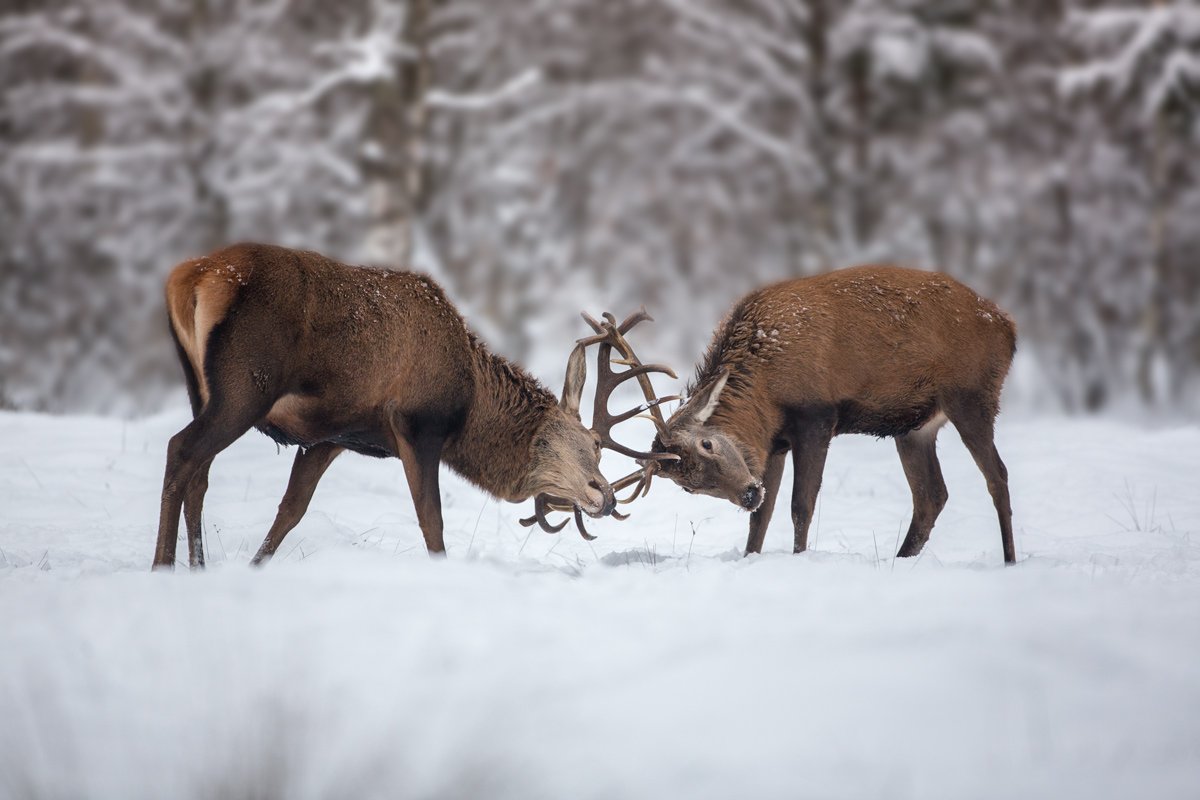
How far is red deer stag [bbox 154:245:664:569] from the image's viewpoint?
18.1 feet

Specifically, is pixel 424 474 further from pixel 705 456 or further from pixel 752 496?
pixel 752 496

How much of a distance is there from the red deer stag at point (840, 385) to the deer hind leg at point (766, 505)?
0.03 feet

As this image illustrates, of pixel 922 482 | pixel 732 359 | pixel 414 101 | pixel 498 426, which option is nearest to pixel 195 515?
pixel 498 426

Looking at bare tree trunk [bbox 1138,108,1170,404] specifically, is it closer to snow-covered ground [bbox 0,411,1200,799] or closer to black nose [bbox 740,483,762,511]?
black nose [bbox 740,483,762,511]

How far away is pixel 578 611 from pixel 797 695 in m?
1.01

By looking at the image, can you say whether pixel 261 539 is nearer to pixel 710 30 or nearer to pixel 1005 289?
pixel 710 30

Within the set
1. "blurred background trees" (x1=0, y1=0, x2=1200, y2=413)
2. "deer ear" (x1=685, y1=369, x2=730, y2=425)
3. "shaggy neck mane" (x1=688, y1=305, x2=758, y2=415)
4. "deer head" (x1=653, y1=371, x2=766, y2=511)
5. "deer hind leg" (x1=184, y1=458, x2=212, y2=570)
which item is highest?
"blurred background trees" (x1=0, y1=0, x2=1200, y2=413)

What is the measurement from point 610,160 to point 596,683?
16.9 metres

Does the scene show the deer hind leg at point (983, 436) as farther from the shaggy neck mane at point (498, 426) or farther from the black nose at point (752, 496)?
the shaggy neck mane at point (498, 426)

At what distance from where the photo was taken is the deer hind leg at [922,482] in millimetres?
7195

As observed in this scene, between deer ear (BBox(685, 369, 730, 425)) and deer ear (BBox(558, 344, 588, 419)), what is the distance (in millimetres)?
713

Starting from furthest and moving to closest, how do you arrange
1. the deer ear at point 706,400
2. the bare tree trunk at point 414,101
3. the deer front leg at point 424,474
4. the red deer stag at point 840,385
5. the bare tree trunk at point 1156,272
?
the bare tree trunk at point 1156,272 < the bare tree trunk at point 414,101 < the deer ear at point 706,400 < the red deer stag at point 840,385 < the deer front leg at point 424,474

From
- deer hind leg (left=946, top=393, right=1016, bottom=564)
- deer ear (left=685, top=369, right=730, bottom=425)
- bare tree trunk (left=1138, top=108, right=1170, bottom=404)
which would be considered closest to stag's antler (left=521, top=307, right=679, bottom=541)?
deer ear (left=685, top=369, right=730, bottom=425)

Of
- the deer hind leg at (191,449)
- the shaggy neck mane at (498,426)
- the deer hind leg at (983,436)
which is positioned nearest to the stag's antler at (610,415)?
the shaggy neck mane at (498,426)
